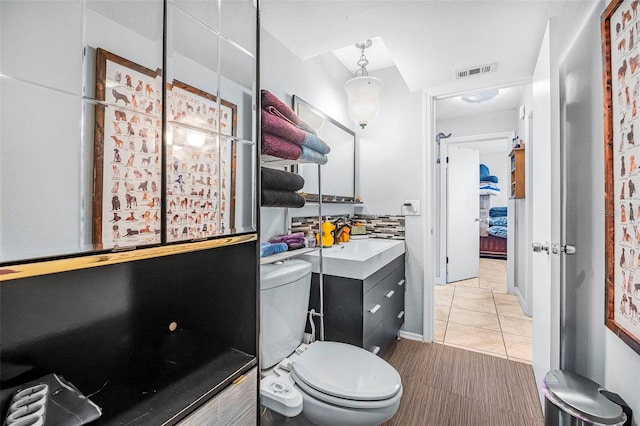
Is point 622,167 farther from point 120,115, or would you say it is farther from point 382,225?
point 382,225

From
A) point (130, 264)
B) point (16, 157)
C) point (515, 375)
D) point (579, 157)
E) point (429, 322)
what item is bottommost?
point (515, 375)

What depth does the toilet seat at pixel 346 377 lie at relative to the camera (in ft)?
3.47

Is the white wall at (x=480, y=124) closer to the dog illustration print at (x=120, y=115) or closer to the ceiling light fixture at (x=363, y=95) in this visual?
the ceiling light fixture at (x=363, y=95)

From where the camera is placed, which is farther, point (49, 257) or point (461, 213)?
point (461, 213)

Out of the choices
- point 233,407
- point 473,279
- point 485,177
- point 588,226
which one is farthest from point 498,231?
point 233,407

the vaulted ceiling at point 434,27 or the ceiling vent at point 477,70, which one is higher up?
the ceiling vent at point 477,70

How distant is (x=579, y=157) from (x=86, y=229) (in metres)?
1.94

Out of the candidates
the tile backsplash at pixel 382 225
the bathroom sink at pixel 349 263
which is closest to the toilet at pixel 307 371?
the bathroom sink at pixel 349 263

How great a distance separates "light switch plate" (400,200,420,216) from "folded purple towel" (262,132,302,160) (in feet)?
4.43

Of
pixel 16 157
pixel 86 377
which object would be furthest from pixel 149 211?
pixel 86 377

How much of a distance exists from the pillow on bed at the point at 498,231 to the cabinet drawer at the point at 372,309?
16.4 feet

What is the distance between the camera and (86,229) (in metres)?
0.64

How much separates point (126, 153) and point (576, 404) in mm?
1620

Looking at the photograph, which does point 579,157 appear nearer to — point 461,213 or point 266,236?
point 266,236
